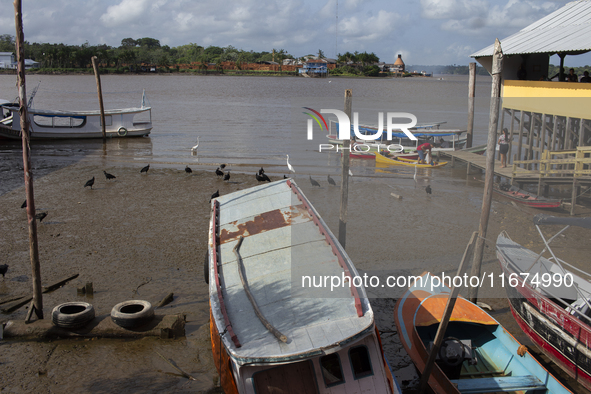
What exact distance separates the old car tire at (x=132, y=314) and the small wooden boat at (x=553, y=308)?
7162mm

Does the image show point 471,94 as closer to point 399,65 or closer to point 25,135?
point 25,135

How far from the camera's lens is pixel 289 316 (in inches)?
260

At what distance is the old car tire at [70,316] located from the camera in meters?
8.15

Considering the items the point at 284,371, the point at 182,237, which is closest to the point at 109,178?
the point at 182,237

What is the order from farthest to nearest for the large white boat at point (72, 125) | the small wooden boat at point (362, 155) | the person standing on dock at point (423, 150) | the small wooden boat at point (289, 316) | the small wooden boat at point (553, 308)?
1. the large white boat at point (72, 125)
2. the small wooden boat at point (362, 155)
3. the person standing on dock at point (423, 150)
4. the small wooden boat at point (553, 308)
5. the small wooden boat at point (289, 316)

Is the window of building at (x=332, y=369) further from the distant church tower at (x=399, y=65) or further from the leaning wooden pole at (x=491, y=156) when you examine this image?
the distant church tower at (x=399, y=65)

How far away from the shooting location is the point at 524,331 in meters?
9.07

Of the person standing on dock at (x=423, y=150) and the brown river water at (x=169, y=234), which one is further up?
the person standing on dock at (x=423, y=150)

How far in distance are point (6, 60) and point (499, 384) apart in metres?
166

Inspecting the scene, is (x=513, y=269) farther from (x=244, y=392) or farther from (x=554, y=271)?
(x=244, y=392)

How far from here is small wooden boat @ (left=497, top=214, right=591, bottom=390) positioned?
7574mm

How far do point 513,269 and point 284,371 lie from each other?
6.08m

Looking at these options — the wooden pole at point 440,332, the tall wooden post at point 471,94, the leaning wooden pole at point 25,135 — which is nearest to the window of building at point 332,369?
the wooden pole at point 440,332

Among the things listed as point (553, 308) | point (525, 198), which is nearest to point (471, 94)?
point (525, 198)
